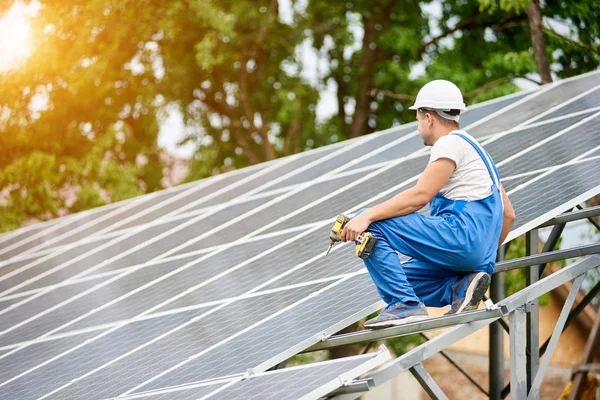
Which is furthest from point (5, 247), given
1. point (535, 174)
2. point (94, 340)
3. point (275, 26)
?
point (275, 26)

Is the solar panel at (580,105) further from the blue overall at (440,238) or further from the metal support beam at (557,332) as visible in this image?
the blue overall at (440,238)

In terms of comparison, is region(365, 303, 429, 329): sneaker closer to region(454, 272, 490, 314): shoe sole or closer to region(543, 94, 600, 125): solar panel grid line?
region(454, 272, 490, 314): shoe sole

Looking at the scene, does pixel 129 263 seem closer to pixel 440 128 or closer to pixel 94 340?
pixel 94 340

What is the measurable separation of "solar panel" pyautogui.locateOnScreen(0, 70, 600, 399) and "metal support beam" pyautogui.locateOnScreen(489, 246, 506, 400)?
4.31ft

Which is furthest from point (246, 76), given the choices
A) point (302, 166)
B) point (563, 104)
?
point (563, 104)

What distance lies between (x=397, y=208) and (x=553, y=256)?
7.46ft

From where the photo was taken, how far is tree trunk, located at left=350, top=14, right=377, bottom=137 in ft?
93.1

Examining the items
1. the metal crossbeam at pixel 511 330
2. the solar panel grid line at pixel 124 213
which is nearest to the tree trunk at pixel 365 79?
the solar panel grid line at pixel 124 213

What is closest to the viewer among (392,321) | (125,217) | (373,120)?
(392,321)

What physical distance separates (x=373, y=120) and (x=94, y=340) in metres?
21.4

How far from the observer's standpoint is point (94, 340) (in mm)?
8609

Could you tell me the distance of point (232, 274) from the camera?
906 centimetres

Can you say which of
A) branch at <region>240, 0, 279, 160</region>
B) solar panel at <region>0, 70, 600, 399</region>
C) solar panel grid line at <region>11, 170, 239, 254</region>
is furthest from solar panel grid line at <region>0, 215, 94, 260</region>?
branch at <region>240, 0, 279, 160</region>

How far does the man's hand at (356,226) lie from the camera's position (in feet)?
20.9
